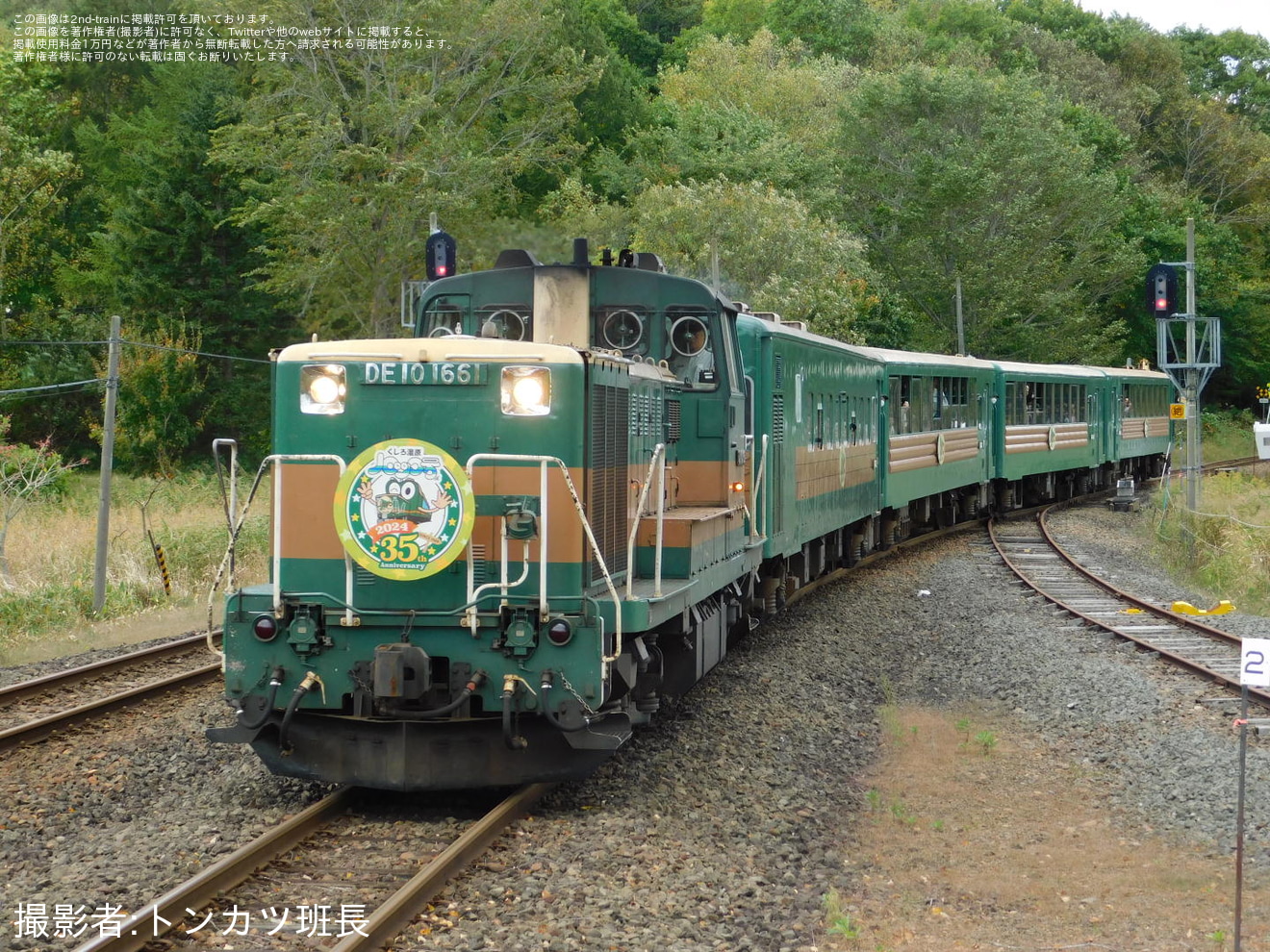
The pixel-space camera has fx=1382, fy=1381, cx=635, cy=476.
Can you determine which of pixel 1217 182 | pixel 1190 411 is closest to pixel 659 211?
pixel 1190 411

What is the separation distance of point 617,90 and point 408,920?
42874 millimetres

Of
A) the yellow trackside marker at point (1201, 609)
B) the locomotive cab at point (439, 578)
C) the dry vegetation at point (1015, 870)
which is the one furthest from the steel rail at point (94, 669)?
the yellow trackside marker at point (1201, 609)

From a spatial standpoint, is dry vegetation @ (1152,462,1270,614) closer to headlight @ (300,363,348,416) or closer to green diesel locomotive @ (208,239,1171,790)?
Result: green diesel locomotive @ (208,239,1171,790)

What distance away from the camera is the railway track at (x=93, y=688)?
9508 mm

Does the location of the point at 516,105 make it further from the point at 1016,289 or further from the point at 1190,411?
the point at 1190,411

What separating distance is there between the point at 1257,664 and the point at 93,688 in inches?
349

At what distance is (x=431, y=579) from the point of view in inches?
290

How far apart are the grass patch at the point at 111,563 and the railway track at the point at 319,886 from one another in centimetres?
830

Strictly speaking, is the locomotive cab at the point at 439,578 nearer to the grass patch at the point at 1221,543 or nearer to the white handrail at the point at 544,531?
the white handrail at the point at 544,531

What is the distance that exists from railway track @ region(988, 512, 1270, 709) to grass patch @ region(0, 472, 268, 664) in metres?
9.97

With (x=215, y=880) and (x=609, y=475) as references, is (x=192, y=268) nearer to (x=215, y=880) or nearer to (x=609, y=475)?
(x=609, y=475)

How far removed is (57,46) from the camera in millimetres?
42562

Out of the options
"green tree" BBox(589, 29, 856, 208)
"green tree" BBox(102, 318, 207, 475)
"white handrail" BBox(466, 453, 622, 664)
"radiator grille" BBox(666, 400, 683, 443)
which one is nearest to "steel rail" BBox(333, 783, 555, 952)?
"white handrail" BBox(466, 453, 622, 664)

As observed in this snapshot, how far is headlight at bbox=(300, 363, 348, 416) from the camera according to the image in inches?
294
